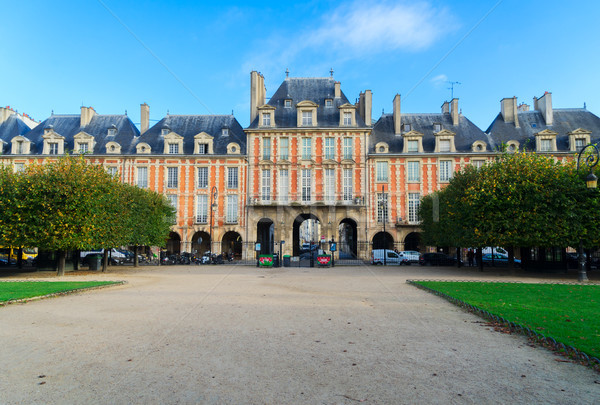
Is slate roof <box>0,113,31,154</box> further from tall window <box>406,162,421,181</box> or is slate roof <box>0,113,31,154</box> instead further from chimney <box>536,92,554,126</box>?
chimney <box>536,92,554,126</box>

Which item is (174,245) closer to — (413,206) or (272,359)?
(413,206)

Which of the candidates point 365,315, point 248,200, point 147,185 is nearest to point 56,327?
point 365,315

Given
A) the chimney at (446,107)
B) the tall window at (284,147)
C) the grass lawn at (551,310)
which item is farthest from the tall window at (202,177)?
the grass lawn at (551,310)

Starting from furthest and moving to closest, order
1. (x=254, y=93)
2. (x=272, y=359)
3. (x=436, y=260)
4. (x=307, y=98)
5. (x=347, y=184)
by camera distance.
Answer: (x=307, y=98) < (x=254, y=93) < (x=347, y=184) < (x=436, y=260) < (x=272, y=359)

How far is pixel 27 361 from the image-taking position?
6.05m

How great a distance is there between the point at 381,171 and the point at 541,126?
711 inches

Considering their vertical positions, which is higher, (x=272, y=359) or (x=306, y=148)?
(x=306, y=148)

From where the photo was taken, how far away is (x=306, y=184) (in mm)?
40125

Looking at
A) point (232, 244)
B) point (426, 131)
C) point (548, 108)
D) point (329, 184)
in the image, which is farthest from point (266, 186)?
point (548, 108)

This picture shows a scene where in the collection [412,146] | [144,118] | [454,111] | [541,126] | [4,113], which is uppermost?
[4,113]

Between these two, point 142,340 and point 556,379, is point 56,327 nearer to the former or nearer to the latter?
point 142,340

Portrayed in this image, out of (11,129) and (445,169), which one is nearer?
(445,169)

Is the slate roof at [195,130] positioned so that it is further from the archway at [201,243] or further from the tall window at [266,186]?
the archway at [201,243]

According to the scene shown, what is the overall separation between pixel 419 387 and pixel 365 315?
16.3ft
